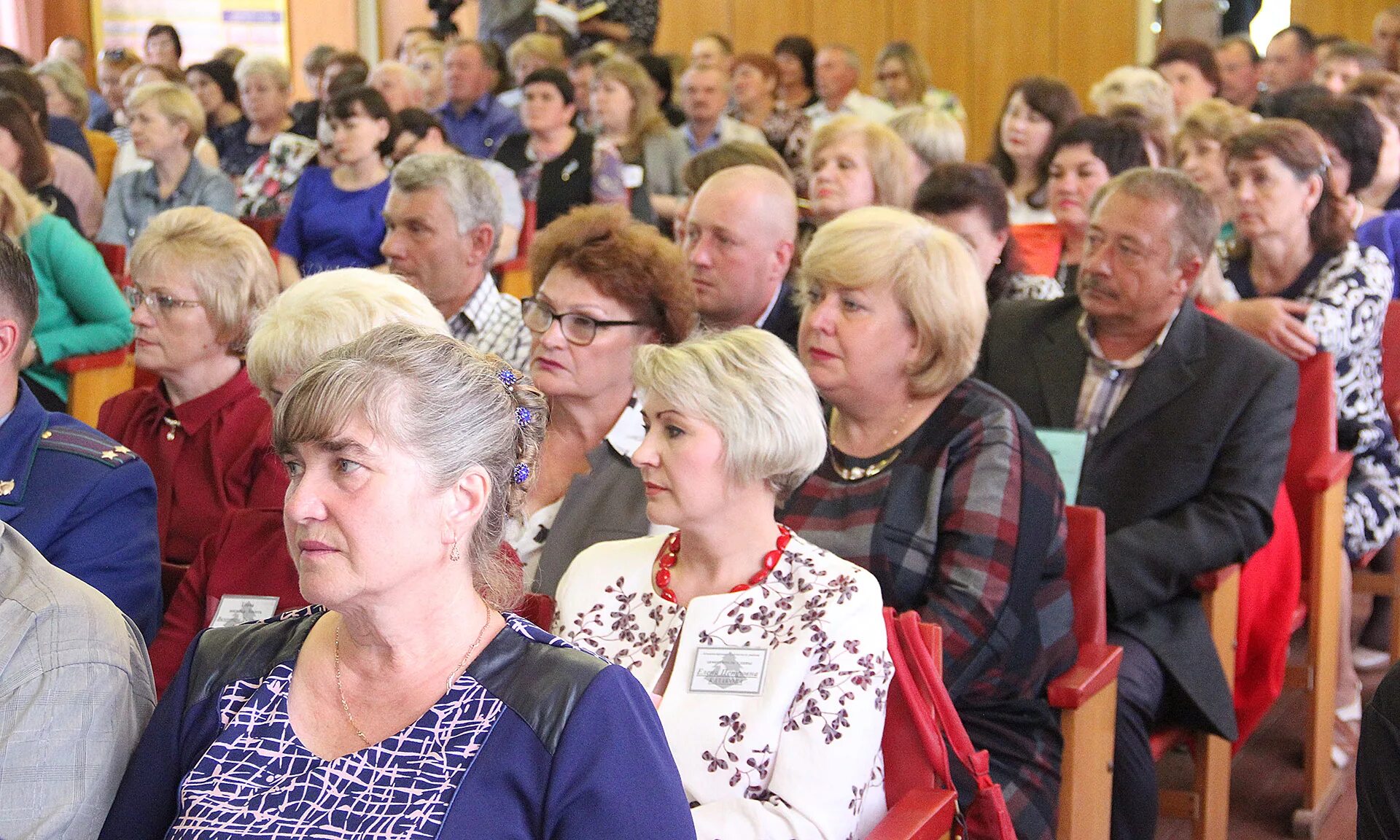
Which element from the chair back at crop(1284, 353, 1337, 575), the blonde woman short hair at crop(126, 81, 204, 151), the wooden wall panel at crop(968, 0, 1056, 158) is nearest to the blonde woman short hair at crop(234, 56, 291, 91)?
the blonde woman short hair at crop(126, 81, 204, 151)

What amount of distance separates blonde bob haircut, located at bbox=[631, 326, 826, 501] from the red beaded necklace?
8 centimetres

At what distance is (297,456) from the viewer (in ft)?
4.98

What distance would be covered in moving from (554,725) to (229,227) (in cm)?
191

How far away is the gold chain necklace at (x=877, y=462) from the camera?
2.45m

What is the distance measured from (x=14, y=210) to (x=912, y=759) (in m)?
3.19

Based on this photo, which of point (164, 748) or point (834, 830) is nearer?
point (164, 748)

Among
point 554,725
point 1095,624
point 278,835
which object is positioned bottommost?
point 1095,624

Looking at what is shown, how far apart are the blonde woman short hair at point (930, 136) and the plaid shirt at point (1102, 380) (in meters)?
2.12

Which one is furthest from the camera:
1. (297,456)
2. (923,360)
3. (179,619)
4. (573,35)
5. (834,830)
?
(573,35)

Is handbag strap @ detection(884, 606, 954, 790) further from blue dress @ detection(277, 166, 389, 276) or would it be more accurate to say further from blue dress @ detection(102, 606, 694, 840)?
blue dress @ detection(277, 166, 389, 276)

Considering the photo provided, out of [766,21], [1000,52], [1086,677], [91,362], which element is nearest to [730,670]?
A: [1086,677]

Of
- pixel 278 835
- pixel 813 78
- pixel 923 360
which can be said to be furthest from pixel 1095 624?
pixel 813 78

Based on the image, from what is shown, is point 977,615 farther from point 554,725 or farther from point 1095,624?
point 554,725

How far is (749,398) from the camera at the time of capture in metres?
2.03
